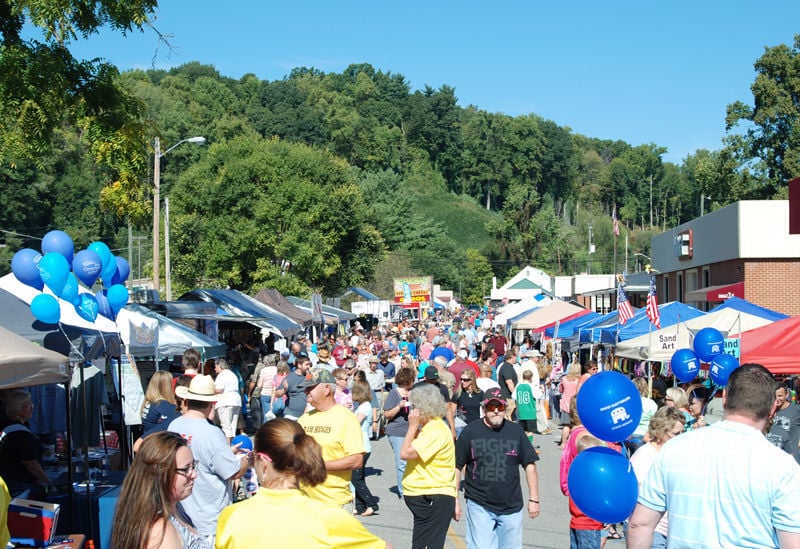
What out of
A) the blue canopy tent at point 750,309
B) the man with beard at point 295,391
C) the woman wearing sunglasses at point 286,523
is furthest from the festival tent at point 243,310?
the woman wearing sunglasses at point 286,523

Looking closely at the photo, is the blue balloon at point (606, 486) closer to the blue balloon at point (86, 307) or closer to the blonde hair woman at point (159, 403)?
the blonde hair woman at point (159, 403)

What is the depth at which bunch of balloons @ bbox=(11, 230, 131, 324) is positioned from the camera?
898cm

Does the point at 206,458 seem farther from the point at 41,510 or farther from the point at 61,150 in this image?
the point at 61,150

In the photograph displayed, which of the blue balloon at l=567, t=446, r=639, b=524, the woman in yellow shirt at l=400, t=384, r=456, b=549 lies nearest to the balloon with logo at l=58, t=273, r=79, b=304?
the woman in yellow shirt at l=400, t=384, r=456, b=549

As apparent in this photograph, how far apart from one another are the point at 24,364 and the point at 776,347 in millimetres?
9922

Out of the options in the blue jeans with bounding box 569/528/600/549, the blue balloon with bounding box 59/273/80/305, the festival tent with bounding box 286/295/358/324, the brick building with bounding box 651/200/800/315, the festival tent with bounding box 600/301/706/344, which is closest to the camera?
the blue jeans with bounding box 569/528/600/549

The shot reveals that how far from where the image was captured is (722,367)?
450 inches

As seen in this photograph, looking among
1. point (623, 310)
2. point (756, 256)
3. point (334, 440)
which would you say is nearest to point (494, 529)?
point (334, 440)

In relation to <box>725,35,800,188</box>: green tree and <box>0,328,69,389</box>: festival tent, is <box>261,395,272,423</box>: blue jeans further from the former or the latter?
<box>725,35,800,188</box>: green tree

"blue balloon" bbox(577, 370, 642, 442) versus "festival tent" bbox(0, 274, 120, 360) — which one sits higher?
"festival tent" bbox(0, 274, 120, 360)

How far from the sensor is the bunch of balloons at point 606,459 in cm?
483

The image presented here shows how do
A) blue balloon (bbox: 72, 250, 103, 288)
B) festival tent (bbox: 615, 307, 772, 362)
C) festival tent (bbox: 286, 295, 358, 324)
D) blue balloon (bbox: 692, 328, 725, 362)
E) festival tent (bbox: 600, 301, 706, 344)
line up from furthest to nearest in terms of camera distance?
festival tent (bbox: 286, 295, 358, 324)
festival tent (bbox: 600, 301, 706, 344)
festival tent (bbox: 615, 307, 772, 362)
blue balloon (bbox: 692, 328, 725, 362)
blue balloon (bbox: 72, 250, 103, 288)

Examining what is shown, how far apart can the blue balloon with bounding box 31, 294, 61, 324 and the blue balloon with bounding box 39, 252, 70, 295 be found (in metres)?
0.71

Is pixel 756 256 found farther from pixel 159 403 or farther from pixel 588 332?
pixel 159 403
